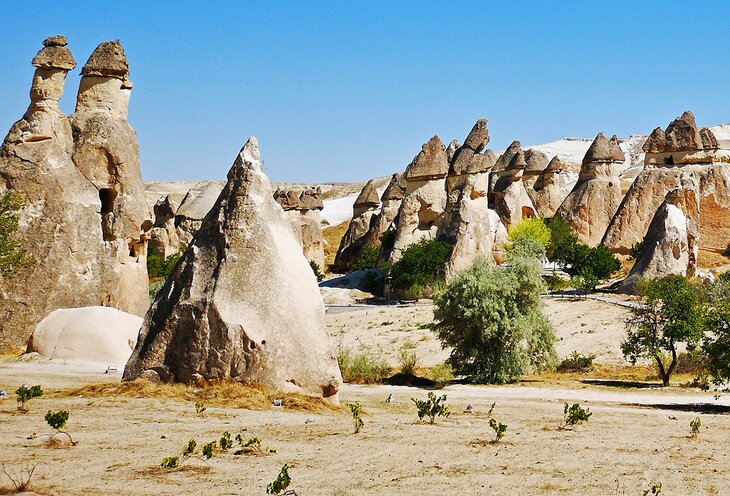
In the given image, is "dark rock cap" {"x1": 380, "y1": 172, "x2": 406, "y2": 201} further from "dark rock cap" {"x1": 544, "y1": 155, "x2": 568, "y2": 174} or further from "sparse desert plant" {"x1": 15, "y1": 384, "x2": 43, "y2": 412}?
"sparse desert plant" {"x1": 15, "y1": 384, "x2": 43, "y2": 412}

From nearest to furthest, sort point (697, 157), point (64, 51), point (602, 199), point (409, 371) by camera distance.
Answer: point (409, 371)
point (64, 51)
point (697, 157)
point (602, 199)

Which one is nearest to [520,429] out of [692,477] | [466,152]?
[692,477]

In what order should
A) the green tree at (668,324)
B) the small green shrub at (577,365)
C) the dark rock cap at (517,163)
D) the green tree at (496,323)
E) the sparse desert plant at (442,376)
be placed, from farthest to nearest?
the dark rock cap at (517,163) < the small green shrub at (577,365) < the green tree at (668,324) < the green tree at (496,323) < the sparse desert plant at (442,376)

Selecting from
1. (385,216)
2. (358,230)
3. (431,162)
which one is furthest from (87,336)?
(358,230)

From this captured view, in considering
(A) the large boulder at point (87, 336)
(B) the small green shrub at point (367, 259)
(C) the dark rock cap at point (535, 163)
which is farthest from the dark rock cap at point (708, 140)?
(A) the large boulder at point (87, 336)

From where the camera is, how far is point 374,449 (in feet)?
29.4

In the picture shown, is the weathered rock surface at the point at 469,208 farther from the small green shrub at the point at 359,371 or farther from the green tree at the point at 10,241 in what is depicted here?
the green tree at the point at 10,241

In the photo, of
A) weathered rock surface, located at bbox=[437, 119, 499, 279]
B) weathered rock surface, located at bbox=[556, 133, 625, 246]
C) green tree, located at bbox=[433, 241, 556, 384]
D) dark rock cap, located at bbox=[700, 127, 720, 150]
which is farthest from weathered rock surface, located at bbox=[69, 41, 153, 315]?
weathered rock surface, located at bbox=[556, 133, 625, 246]

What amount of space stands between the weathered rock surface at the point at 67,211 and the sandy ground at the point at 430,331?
5.26m

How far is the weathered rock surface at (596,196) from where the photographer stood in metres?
45.7

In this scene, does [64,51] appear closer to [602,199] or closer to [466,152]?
[466,152]

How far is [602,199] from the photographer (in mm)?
46062

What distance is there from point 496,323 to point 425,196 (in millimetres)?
22838

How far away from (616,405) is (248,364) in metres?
5.74
